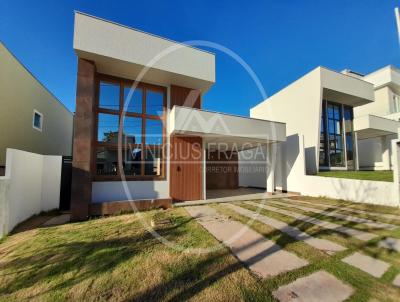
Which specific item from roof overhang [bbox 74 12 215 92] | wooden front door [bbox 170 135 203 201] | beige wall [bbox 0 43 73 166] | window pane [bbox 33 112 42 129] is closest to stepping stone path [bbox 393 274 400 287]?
wooden front door [bbox 170 135 203 201]

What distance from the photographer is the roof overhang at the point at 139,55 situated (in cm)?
656

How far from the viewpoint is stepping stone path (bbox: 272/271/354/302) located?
7.14 ft

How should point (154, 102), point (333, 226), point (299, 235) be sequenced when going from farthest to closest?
point (154, 102)
point (333, 226)
point (299, 235)

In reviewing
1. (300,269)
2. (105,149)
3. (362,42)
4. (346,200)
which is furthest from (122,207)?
(362,42)

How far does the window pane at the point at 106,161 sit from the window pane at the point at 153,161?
1260 millimetres

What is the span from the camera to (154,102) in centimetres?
853

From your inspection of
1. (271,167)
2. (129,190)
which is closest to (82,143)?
(129,190)

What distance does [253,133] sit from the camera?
8914 mm

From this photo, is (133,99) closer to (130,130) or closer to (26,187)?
(130,130)

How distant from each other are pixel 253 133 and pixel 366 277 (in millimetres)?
6915

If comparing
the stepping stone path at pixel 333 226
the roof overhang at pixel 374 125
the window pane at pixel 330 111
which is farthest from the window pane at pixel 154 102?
the roof overhang at pixel 374 125

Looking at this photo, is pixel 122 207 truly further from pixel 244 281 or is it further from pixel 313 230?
pixel 313 230

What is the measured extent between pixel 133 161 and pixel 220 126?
4145 millimetres

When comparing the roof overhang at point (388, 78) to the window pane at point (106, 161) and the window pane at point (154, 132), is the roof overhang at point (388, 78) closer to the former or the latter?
the window pane at point (154, 132)
